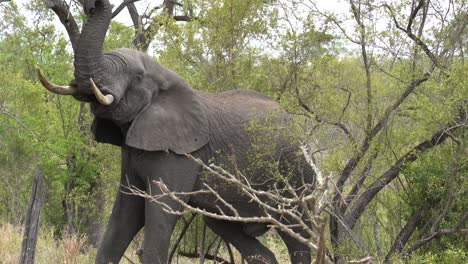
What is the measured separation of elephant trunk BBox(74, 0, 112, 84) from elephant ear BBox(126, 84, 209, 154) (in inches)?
30.8

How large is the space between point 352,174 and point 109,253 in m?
2.41

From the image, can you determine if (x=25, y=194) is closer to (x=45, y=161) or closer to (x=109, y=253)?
(x=45, y=161)

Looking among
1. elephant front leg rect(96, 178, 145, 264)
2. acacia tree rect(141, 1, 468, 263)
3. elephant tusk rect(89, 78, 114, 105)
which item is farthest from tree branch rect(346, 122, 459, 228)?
elephant tusk rect(89, 78, 114, 105)

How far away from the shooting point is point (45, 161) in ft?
43.2

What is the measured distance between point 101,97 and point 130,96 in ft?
1.98

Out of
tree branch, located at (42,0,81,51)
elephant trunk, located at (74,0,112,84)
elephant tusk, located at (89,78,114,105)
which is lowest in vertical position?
elephant tusk, located at (89,78,114,105)

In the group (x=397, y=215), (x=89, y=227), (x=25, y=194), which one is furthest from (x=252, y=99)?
(x=25, y=194)

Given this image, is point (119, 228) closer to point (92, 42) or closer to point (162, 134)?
point (162, 134)

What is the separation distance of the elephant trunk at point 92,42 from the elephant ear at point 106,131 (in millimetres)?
775

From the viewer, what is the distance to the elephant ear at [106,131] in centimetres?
751

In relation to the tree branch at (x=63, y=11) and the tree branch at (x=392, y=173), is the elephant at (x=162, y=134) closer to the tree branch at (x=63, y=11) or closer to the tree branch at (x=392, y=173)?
the tree branch at (x=392, y=173)

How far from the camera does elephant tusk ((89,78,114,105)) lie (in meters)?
6.68

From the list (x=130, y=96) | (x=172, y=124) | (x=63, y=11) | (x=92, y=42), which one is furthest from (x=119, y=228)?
(x=63, y=11)

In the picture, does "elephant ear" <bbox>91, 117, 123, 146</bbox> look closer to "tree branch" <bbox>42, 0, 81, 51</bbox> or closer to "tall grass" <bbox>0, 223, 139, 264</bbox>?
"tall grass" <bbox>0, 223, 139, 264</bbox>
